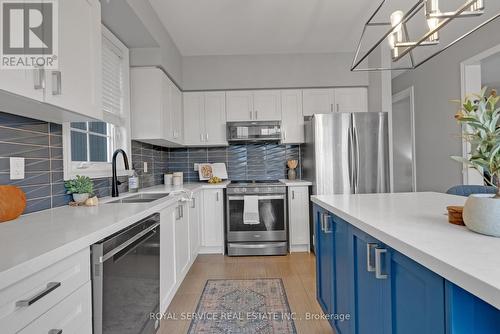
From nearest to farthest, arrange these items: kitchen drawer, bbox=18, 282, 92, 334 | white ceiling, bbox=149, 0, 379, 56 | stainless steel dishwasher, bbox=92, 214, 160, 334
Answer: kitchen drawer, bbox=18, 282, 92, 334 < stainless steel dishwasher, bbox=92, 214, 160, 334 < white ceiling, bbox=149, 0, 379, 56

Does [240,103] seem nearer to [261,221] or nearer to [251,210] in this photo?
[251,210]

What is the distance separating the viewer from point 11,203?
1.32 m

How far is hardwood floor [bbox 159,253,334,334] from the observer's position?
2000 millimetres

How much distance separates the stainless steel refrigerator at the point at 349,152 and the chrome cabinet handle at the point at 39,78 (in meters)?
2.70

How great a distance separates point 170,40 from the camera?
127 inches

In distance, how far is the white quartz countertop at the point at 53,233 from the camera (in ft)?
2.52

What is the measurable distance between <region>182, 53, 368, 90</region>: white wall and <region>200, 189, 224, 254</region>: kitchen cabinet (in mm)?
1445

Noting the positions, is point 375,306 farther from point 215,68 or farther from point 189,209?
point 215,68

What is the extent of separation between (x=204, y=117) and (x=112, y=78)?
1.42 m

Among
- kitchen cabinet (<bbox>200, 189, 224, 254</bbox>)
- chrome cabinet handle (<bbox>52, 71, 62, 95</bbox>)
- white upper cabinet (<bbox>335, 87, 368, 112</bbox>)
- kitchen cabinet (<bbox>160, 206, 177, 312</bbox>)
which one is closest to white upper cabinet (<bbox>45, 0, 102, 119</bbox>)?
chrome cabinet handle (<bbox>52, 71, 62, 95</bbox>)

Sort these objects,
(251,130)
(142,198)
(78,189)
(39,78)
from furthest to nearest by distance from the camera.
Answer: (251,130)
(142,198)
(78,189)
(39,78)

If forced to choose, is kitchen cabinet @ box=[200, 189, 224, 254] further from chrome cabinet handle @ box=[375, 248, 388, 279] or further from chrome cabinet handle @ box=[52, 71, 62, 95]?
chrome cabinet handle @ box=[375, 248, 388, 279]

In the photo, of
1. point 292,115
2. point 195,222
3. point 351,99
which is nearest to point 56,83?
point 195,222

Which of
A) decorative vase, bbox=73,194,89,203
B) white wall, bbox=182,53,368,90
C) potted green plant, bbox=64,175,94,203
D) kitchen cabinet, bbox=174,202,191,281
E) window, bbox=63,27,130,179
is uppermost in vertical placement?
white wall, bbox=182,53,368,90
